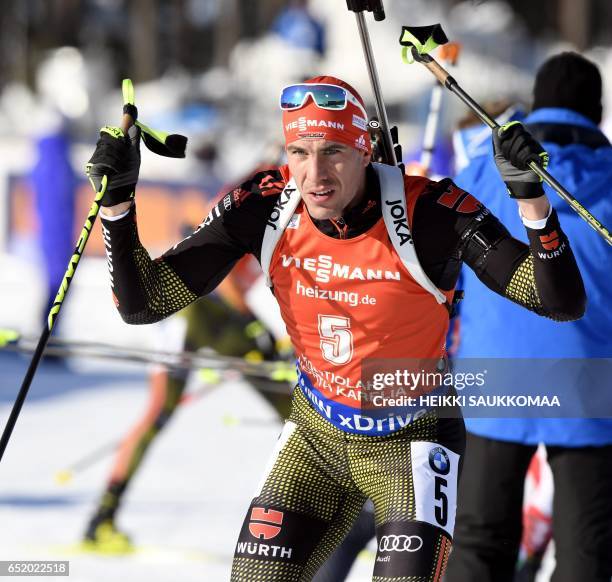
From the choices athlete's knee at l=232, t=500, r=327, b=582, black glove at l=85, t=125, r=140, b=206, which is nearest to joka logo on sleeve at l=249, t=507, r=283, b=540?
athlete's knee at l=232, t=500, r=327, b=582

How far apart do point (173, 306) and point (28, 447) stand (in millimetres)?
4481

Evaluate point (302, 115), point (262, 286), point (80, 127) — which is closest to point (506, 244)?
point (302, 115)

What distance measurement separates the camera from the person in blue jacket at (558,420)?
11.9 feet

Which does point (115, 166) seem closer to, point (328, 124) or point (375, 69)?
point (328, 124)

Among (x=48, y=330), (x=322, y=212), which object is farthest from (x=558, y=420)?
(x=48, y=330)

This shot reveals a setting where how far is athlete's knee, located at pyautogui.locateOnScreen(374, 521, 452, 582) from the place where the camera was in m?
2.91

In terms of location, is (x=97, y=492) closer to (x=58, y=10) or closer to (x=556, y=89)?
(x=556, y=89)

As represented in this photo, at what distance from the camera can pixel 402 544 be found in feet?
9.66

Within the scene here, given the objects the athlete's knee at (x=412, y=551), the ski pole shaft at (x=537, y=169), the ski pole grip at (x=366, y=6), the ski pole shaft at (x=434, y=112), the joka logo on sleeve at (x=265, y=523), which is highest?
the ski pole shaft at (x=434, y=112)

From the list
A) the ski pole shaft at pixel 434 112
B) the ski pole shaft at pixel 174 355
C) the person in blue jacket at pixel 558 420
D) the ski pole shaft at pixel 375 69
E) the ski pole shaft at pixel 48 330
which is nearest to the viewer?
the ski pole shaft at pixel 48 330

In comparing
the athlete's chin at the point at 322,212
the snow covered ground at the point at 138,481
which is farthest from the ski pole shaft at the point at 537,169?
the snow covered ground at the point at 138,481

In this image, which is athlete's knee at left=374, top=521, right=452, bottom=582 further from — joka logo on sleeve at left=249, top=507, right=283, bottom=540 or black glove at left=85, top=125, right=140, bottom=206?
black glove at left=85, top=125, right=140, bottom=206

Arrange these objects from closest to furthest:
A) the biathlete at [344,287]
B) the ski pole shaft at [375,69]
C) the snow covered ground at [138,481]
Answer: the biathlete at [344,287] → the ski pole shaft at [375,69] → the snow covered ground at [138,481]

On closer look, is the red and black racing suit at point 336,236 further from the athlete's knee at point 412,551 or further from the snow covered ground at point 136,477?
the snow covered ground at point 136,477
